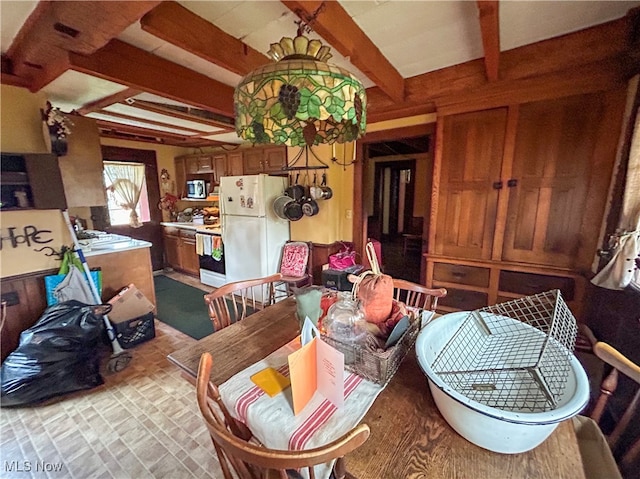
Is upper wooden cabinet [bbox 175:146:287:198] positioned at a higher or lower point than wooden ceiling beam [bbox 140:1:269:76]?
lower

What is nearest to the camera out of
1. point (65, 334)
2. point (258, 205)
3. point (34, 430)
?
point (34, 430)

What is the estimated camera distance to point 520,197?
6.63 ft

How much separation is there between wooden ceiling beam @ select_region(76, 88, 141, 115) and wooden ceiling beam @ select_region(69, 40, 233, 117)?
0.25 meters

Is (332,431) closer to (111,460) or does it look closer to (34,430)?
(111,460)

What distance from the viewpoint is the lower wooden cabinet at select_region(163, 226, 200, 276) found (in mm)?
4277

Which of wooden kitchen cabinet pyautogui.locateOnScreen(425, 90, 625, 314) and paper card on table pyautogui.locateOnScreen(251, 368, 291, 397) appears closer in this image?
paper card on table pyautogui.locateOnScreen(251, 368, 291, 397)

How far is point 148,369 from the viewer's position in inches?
86.0

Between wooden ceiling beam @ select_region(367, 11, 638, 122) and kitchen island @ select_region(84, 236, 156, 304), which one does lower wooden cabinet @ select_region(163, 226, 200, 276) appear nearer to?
kitchen island @ select_region(84, 236, 156, 304)

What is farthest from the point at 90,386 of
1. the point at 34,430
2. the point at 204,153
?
the point at 204,153

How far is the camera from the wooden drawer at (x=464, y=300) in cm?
226

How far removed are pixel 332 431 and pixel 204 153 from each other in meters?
4.77

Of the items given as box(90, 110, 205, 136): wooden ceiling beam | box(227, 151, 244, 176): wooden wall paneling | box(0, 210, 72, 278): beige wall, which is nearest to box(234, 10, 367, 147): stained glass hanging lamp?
box(0, 210, 72, 278): beige wall

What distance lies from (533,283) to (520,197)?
2.15ft

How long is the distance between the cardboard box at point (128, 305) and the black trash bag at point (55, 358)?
38 centimetres
